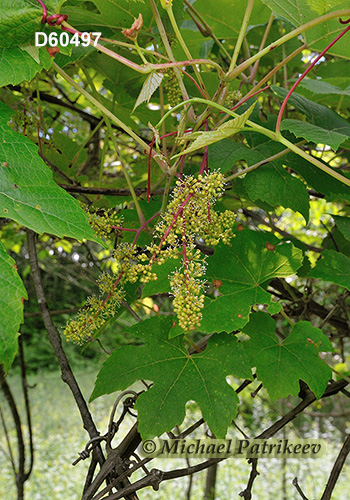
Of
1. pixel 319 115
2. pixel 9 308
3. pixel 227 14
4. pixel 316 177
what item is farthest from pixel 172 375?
pixel 227 14

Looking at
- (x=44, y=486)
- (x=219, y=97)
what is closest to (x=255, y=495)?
(x=44, y=486)

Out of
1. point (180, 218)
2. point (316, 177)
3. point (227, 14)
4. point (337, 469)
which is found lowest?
point (337, 469)

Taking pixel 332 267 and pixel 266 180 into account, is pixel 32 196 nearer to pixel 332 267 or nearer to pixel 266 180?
pixel 266 180

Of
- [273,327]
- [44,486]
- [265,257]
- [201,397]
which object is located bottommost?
[201,397]

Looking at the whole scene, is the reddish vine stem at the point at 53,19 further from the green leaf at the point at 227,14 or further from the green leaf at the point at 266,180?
the green leaf at the point at 227,14

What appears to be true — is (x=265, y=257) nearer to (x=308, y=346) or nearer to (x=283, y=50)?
(x=308, y=346)

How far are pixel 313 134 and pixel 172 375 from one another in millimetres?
531

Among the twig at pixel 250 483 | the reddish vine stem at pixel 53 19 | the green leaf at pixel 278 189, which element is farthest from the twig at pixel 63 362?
the reddish vine stem at pixel 53 19

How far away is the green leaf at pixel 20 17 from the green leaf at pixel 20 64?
0.02m

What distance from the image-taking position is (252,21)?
1.27 meters

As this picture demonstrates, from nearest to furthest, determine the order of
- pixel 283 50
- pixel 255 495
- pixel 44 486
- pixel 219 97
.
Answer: pixel 219 97
pixel 283 50
pixel 255 495
pixel 44 486

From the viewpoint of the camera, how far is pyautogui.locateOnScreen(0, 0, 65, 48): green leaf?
632 millimetres

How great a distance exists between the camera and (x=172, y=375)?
0.90 meters

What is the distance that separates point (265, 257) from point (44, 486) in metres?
5.60
